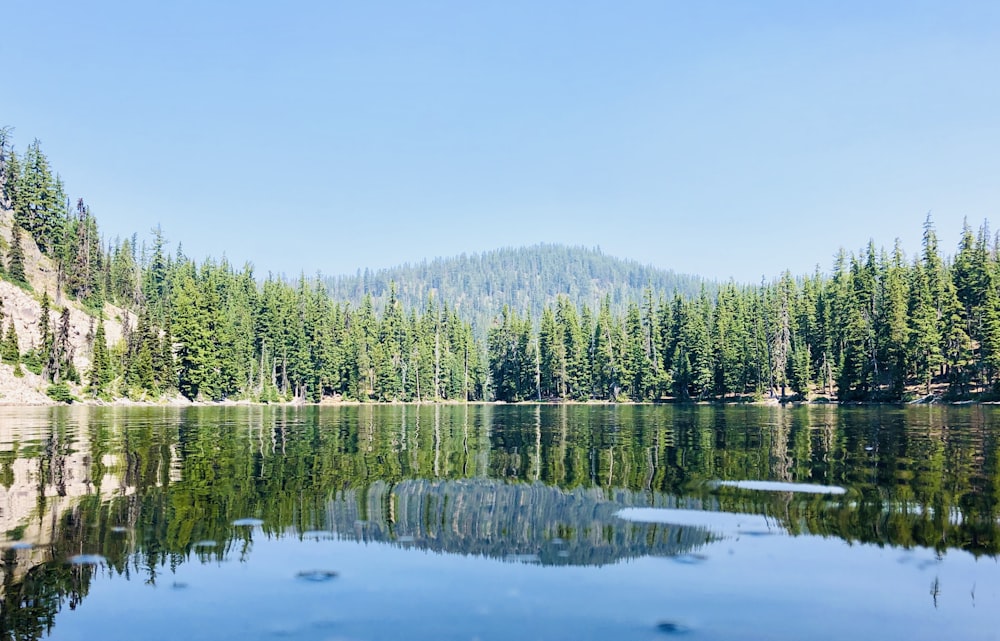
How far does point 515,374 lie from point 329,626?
147 m

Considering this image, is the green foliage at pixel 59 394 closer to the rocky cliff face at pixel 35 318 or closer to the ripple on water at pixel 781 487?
the rocky cliff face at pixel 35 318

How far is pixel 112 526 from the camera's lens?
1327 cm

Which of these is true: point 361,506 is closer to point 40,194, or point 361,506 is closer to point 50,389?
point 50,389

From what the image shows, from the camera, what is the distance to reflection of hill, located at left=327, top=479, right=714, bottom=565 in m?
12.5

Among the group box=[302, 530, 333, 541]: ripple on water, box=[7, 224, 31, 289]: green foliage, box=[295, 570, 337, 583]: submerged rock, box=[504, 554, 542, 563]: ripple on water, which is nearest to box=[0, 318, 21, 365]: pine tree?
box=[7, 224, 31, 289]: green foliage

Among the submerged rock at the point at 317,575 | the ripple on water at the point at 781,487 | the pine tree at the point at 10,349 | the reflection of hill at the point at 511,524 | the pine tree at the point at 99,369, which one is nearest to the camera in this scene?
the submerged rock at the point at 317,575

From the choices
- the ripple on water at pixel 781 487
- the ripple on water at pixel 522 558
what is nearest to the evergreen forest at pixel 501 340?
the ripple on water at pixel 781 487

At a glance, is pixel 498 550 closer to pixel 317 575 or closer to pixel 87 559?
pixel 317 575

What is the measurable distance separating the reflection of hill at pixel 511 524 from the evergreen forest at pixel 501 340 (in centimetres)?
9576

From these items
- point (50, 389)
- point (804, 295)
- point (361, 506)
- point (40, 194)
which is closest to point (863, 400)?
point (804, 295)

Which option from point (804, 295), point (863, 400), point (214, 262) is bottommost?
point (863, 400)

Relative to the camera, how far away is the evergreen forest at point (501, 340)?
344 ft

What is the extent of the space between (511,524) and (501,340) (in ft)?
484

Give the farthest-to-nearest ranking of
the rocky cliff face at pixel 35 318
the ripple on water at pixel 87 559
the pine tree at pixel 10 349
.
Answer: the pine tree at pixel 10 349
the rocky cliff face at pixel 35 318
the ripple on water at pixel 87 559
